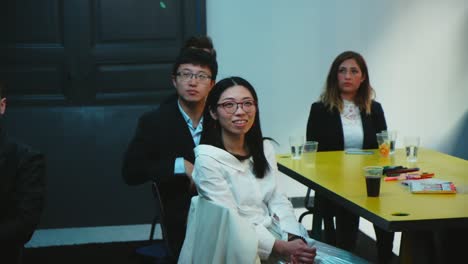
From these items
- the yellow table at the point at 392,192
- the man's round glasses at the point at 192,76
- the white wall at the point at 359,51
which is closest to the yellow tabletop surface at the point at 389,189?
the yellow table at the point at 392,192

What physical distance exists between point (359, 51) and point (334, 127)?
140cm

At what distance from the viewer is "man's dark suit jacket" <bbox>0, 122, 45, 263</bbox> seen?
2998 mm

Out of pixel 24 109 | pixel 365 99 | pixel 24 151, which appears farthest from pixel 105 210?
pixel 24 151

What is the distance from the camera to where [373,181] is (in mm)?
3387

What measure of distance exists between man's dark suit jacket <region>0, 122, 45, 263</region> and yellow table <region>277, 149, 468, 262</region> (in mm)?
1245

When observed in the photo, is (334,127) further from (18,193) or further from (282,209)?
(18,193)

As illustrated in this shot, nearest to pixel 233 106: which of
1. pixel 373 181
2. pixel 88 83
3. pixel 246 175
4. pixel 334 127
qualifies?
pixel 246 175

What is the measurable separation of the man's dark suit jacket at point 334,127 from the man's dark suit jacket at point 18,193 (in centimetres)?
→ 239

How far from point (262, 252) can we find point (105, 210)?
3233mm

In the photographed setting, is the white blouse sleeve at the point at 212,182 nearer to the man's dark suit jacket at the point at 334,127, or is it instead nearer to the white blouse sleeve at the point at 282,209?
the white blouse sleeve at the point at 282,209

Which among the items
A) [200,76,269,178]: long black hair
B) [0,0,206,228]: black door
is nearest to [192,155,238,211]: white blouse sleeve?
[200,76,269,178]: long black hair

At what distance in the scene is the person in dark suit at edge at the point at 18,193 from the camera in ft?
9.84

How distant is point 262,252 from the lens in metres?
2.91

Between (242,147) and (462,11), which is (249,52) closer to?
(462,11)
